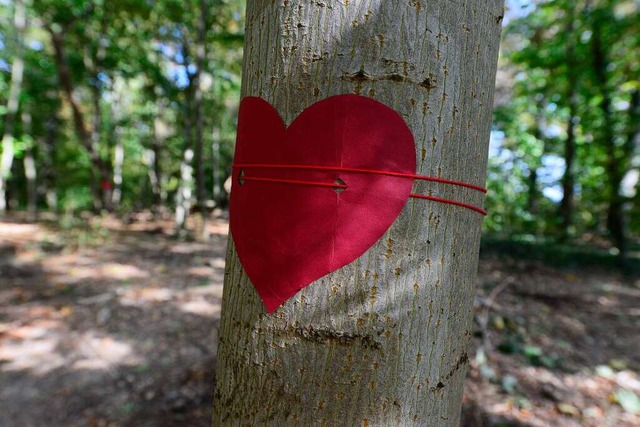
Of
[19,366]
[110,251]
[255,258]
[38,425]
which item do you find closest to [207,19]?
[110,251]

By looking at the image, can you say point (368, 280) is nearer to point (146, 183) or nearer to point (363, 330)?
point (363, 330)

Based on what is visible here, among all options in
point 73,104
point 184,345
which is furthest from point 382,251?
point 73,104

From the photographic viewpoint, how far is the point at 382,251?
28.1 inches

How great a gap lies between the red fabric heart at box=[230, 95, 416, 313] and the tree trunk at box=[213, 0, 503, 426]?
0.07 ft

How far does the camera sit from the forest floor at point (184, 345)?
113 inches

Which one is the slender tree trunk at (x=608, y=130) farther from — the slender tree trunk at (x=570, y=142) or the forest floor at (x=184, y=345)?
the forest floor at (x=184, y=345)

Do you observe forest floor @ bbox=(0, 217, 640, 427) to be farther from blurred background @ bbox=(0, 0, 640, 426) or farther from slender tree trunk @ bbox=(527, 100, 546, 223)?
slender tree trunk @ bbox=(527, 100, 546, 223)

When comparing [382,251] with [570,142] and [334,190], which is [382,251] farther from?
[570,142]

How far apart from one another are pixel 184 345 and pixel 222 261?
3219 millimetres

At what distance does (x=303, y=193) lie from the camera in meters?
0.73

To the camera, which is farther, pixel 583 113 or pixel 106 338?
pixel 583 113

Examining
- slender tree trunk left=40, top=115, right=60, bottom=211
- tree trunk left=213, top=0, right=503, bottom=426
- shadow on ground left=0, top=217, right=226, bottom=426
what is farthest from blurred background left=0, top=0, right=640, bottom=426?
slender tree trunk left=40, top=115, right=60, bottom=211

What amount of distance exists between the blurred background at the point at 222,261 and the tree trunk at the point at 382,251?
2.49 m

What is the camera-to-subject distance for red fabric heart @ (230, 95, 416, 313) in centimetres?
71
